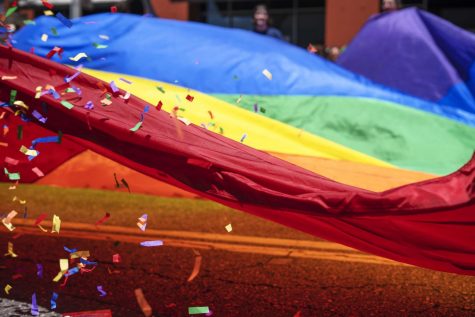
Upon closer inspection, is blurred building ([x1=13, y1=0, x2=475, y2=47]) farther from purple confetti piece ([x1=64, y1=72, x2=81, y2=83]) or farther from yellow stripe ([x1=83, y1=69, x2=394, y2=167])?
purple confetti piece ([x1=64, y1=72, x2=81, y2=83])

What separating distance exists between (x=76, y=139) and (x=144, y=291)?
0.84m

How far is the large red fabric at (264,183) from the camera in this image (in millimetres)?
1928

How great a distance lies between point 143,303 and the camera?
2.58m

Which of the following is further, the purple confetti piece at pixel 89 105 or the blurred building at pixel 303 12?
the blurred building at pixel 303 12

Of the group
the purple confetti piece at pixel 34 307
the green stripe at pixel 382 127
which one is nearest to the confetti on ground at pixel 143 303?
the purple confetti piece at pixel 34 307

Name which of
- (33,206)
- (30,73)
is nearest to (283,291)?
(30,73)

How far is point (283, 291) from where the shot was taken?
9.30ft

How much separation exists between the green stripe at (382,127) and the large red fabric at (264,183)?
51.3 inches

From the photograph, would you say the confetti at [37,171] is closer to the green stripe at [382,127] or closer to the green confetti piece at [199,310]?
the green confetti piece at [199,310]

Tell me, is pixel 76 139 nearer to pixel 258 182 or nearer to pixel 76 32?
pixel 258 182

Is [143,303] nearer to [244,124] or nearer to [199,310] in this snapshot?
[199,310]

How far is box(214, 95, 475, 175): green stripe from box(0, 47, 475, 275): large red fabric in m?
1.30

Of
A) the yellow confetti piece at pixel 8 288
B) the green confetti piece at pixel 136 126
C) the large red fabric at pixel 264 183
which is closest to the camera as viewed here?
the large red fabric at pixel 264 183

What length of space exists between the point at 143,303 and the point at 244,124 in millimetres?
1123
